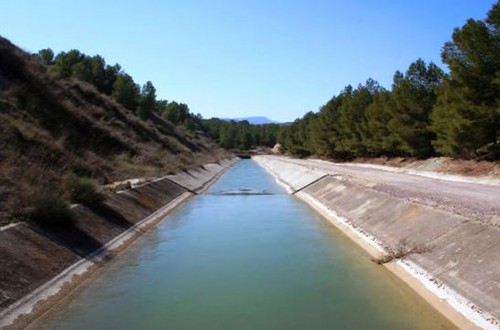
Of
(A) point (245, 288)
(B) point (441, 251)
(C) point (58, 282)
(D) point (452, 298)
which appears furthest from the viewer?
(B) point (441, 251)

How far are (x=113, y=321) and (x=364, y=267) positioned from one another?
9.47m

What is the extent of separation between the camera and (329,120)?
108938mm

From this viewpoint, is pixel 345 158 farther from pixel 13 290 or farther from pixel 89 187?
pixel 13 290

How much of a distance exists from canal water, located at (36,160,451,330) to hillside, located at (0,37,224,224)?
4680mm

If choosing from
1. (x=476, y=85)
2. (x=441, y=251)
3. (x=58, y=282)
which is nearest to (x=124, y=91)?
(x=476, y=85)

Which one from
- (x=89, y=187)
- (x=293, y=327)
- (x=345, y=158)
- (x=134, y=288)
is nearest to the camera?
(x=293, y=327)

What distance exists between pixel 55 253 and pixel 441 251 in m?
11.8

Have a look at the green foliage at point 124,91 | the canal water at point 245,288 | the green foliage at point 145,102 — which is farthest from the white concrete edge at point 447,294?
the green foliage at point 145,102

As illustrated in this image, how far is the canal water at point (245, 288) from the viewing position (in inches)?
529

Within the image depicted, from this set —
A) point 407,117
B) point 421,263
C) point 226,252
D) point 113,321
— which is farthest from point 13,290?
point 407,117

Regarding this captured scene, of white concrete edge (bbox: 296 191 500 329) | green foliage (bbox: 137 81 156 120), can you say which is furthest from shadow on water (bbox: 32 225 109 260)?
green foliage (bbox: 137 81 156 120)

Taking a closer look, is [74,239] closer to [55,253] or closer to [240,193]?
[55,253]

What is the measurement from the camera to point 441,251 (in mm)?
17156

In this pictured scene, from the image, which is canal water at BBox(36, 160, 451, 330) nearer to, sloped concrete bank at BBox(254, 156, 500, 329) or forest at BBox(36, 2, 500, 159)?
sloped concrete bank at BBox(254, 156, 500, 329)
